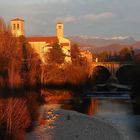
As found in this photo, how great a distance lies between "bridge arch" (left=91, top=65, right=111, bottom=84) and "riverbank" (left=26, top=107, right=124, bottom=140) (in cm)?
3592

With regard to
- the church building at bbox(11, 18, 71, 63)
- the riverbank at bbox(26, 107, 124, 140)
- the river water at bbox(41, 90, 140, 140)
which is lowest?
the river water at bbox(41, 90, 140, 140)

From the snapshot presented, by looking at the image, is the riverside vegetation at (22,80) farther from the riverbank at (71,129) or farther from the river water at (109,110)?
the river water at (109,110)

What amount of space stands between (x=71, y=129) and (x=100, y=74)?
44839 millimetres

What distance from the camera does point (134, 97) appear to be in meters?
38.4

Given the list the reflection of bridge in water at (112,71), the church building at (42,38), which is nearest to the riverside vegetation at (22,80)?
the reflection of bridge in water at (112,71)

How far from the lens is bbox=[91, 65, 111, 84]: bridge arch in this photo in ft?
201

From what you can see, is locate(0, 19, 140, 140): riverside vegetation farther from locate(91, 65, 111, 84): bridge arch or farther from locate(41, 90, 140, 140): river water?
locate(91, 65, 111, 84): bridge arch

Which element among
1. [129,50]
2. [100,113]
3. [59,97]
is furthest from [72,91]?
[129,50]

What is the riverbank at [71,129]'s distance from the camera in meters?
17.8

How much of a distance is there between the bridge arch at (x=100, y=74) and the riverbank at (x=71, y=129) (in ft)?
118

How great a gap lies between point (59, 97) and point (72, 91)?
2.79 m

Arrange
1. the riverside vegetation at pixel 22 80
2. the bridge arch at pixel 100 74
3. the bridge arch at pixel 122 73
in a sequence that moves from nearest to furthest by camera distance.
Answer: the riverside vegetation at pixel 22 80
the bridge arch at pixel 122 73
the bridge arch at pixel 100 74

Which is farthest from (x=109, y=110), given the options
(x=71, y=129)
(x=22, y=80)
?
(x=71, y=129)

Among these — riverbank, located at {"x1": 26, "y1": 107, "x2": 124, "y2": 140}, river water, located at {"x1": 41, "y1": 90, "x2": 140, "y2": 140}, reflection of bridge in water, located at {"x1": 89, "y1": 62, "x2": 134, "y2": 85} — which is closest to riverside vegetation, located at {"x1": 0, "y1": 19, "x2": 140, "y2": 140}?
riverbank, located at {"x1": 26, "y1": 107, "x2": 124, "y2": 140}
